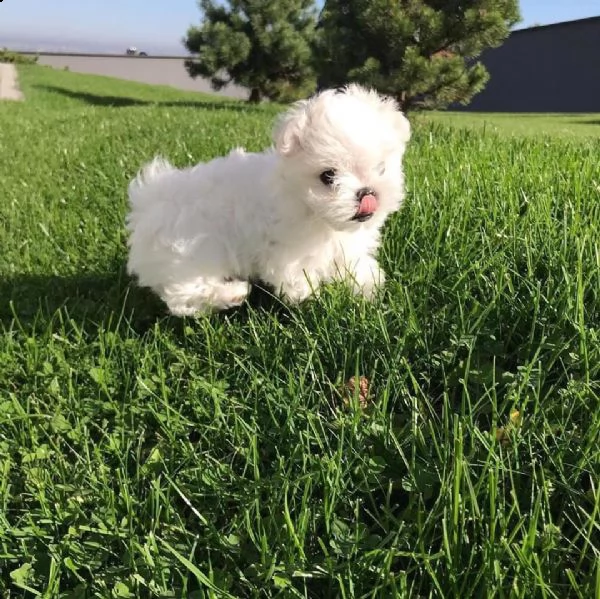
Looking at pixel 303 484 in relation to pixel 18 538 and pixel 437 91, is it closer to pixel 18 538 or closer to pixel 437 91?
pixel 18 538

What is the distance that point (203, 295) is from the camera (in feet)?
7.77

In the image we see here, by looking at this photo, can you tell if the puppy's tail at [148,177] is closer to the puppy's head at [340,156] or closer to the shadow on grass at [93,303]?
the shadow on grass at [93,303]

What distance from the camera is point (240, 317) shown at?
8.44ft

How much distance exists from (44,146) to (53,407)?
525 centimetres

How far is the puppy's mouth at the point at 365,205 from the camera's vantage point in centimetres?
205

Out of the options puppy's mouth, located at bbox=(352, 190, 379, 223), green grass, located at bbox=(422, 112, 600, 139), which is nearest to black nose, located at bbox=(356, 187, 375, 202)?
puppy's mouth, located at bbox=(352, 190, 379, 223)

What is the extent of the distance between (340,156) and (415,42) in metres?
8.55

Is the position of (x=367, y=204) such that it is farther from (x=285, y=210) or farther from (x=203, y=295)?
(x=203, y=295)

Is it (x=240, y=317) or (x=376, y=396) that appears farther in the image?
(x=240, y=317)

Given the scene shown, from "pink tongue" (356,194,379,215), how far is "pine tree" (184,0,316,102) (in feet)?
47.1

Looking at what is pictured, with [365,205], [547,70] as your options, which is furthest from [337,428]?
[547,70]

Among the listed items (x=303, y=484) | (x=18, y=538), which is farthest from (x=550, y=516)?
(x=18, y=538)

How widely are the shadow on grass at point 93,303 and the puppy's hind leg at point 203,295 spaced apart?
62 millimetres

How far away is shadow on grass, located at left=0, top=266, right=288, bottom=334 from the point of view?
2561 mm
